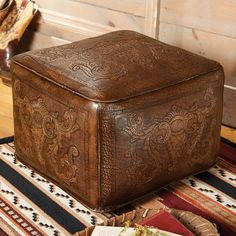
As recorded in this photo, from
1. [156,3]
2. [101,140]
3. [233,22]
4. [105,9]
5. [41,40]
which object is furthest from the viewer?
[41,40]

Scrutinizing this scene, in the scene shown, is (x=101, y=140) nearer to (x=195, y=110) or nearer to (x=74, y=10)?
(x=195, y=110)

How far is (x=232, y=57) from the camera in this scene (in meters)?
2.40

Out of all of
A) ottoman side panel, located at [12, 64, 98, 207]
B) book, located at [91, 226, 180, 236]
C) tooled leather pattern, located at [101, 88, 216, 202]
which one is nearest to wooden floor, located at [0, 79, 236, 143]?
ottoman side panel, located at [12, 64, 98, 207]

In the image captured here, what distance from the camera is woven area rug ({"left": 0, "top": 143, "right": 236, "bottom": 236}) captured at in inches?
68.2

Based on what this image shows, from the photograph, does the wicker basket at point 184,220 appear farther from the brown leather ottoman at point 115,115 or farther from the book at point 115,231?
the brown leather ottoman at point 115,115

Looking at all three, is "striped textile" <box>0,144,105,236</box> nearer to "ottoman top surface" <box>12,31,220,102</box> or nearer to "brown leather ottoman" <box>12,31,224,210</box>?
"brown leather ottoman" <box>12,31,224,210</box>

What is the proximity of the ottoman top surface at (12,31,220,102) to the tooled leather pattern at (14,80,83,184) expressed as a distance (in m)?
0.10

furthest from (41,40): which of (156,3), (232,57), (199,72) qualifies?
(199,72)

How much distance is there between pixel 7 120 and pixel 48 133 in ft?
2.34

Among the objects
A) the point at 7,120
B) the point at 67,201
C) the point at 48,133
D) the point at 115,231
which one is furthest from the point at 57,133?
the point at 7,120

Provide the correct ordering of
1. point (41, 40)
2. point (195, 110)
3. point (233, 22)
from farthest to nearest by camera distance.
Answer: point (41, 40) → point (233, 22) → point (195, 110)

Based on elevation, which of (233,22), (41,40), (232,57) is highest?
(233,22)

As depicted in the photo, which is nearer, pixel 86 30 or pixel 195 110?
pixel 195 110

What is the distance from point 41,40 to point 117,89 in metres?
1.65
